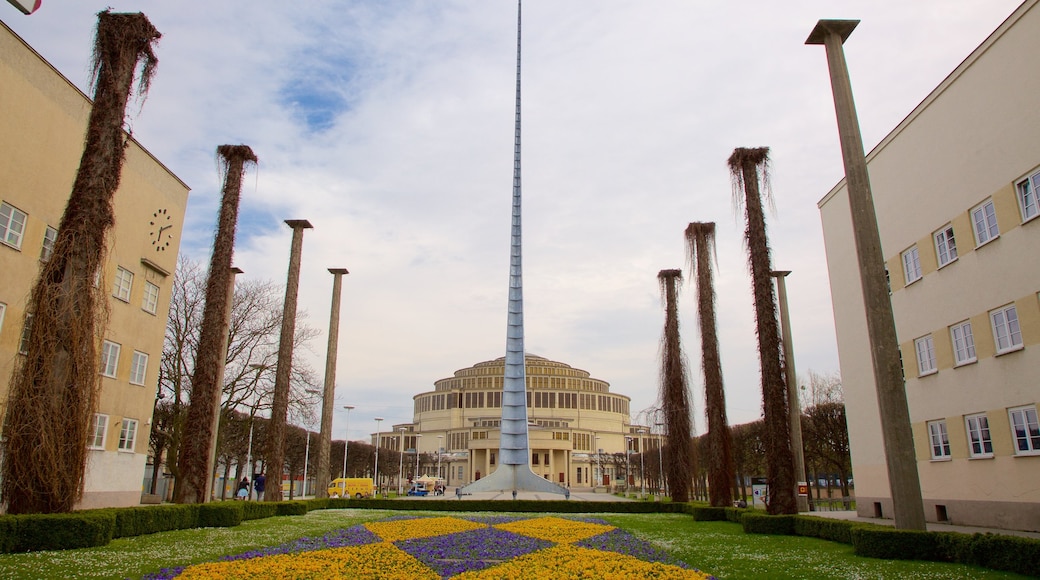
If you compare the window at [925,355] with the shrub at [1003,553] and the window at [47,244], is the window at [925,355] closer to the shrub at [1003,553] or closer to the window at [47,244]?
the shrub at [1003,553]

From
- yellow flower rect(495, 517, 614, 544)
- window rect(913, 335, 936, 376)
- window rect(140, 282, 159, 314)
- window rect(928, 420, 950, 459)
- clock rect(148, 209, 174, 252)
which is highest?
clock rect(148, 209, 174, 252)

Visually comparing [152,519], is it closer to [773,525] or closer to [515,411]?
[773,525]

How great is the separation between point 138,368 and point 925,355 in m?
29.9

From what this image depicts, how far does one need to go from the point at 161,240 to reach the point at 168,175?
2.96m

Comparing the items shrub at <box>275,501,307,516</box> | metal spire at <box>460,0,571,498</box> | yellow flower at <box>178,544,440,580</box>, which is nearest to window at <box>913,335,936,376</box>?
yellow flower at <box>178,544,440,580</box>

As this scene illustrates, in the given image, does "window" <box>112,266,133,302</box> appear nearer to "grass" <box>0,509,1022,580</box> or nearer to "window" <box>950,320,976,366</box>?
"grass" <box>0,509,1022,580</box>

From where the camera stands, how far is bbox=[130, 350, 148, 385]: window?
25.2m

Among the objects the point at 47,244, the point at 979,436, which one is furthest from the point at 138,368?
the point at 979,436

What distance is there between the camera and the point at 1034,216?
16.6 meters

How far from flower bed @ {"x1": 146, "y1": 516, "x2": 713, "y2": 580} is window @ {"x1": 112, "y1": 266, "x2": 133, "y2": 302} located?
13895 mm

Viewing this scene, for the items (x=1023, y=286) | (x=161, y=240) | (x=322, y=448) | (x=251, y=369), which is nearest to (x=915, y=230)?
(x=1023, y=286)

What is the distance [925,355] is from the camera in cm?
2227

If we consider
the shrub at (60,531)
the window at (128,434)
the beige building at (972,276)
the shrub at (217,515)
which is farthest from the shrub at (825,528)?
the window at (128,434)

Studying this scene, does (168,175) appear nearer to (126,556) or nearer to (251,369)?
(251,369)
